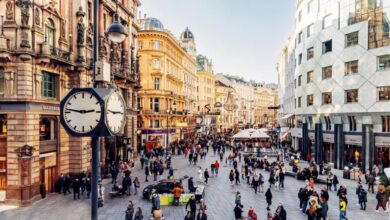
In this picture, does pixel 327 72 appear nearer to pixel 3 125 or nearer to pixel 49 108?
pixel 49 108

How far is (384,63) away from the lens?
1398 inches

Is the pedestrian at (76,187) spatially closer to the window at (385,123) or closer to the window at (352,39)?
the window at (385,123)

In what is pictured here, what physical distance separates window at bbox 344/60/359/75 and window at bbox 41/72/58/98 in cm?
3013

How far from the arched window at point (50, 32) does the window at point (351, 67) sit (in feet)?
99.1

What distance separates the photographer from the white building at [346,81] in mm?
35531

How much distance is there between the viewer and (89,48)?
31656 millimetres

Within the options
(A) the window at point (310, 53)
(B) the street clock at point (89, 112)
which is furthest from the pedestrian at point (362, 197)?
(A) the window at point (310, 53)

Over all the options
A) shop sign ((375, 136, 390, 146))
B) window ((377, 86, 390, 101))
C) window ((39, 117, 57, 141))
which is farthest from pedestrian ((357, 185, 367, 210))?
window ((39, 117, 57, 141))

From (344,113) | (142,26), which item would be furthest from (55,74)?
(142,26)

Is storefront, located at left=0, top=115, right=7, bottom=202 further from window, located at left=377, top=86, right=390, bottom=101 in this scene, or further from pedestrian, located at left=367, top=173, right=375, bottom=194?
window, located at left=377, top=86, right=390, bottom=101

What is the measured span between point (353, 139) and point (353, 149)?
123cm

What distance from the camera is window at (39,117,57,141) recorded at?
1015 inches

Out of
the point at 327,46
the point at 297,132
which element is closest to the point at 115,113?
the point at 327,46

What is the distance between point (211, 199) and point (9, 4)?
1816cm
